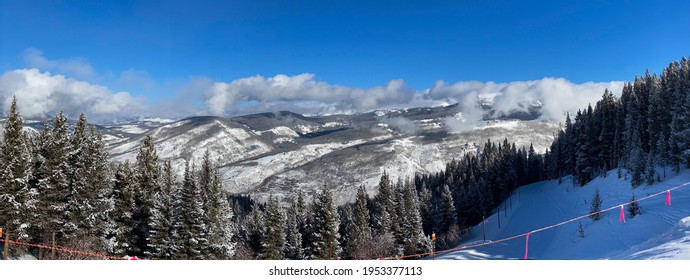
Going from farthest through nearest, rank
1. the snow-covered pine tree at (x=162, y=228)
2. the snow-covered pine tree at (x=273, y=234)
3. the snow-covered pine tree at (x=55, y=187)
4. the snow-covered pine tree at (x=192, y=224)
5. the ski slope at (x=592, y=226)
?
the snow-covered pine tree at (x=273, y=234), the snow-covered pine tree at (x=162, y=228), the snow-covered pine tree at (x=192, y=224), the snow-covered pine tree at (x=55, y=187), the ski slope at (x=592, y=226)

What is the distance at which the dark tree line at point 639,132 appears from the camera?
6097cm

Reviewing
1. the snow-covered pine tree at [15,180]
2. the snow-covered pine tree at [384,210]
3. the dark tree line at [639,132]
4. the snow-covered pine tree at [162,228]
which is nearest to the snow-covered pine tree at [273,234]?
the snow-covered pine tree at [162,228]

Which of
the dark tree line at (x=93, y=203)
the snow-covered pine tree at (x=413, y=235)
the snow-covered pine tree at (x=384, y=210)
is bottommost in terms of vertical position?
the snow-covered pine tree at (x=413, y=235)

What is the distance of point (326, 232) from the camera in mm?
52219

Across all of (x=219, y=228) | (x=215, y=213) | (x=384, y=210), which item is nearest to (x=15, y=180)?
(x=215, y=213)

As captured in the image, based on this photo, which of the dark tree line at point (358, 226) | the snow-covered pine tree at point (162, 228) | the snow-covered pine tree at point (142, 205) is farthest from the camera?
the dark tree line at point (358, 226)

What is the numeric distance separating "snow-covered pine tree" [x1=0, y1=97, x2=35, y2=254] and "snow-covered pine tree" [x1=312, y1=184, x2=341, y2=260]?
96.5 ft

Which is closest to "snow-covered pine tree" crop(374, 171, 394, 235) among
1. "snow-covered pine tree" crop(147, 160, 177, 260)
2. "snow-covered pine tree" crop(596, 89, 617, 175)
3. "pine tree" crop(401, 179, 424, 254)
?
"pine tree" crop(401, 179, 424, 254)

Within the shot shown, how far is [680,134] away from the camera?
196 feet

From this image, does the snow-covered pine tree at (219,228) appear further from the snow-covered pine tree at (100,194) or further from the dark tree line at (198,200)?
the snow-covered pine tree at (100,194)

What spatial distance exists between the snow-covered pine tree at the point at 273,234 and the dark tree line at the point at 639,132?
50.8 meters

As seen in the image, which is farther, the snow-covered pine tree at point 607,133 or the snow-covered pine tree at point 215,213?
the snow-covered pine tree at point 607,133

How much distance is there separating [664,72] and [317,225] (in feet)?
292

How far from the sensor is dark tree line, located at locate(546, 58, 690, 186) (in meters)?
61.0
